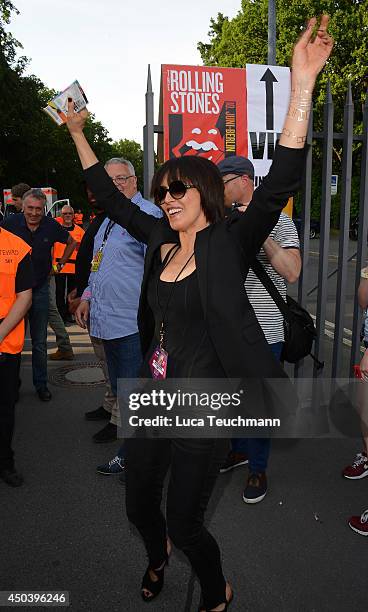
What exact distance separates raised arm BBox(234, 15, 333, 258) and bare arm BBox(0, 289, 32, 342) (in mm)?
1986

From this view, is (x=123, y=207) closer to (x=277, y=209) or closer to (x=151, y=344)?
(x=151, y=344)

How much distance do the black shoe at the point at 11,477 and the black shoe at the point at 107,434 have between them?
2.54 feet

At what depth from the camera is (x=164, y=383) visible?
2.25 m

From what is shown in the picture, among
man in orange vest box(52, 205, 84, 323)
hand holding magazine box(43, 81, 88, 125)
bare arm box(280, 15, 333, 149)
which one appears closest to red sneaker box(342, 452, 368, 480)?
bare arm box(280, 15, 333, 149)

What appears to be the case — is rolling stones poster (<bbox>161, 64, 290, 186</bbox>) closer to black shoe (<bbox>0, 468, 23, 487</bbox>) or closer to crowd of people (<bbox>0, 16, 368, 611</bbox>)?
crowd of people (<bbox>0, 16, 368, 611</bbox>)

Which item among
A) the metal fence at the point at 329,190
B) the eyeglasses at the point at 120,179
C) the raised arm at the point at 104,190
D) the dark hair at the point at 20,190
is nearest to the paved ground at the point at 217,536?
the metal fence at the point at 329,190

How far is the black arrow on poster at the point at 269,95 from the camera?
13.8 ft

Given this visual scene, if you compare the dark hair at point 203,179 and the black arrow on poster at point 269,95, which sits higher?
the black arrow on poster at point 269,95

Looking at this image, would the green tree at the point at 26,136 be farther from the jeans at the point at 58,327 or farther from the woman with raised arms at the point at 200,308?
the woman with raised arms at the point at 200,308

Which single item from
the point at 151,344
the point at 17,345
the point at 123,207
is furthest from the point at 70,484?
the point at 123,207

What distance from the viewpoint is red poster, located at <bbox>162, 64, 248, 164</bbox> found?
4.07 metres

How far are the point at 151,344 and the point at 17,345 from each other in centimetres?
150

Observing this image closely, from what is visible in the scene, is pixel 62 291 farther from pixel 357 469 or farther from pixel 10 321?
pixel 357 469

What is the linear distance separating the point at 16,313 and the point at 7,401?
23.9 inches
